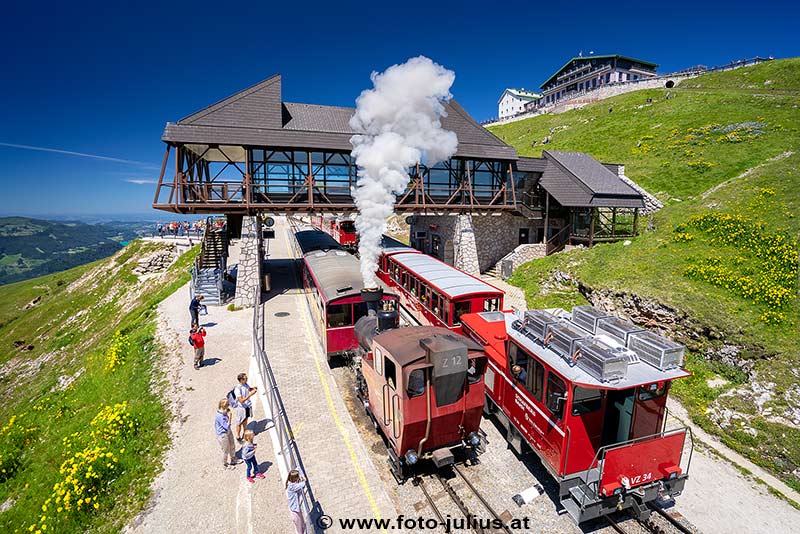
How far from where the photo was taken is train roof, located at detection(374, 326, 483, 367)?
25.4ft

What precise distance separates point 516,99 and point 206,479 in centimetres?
12198

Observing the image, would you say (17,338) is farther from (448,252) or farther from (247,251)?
(448,252)

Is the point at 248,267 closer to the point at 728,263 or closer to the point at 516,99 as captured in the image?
the point at 728,263

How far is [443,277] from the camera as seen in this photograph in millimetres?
15828

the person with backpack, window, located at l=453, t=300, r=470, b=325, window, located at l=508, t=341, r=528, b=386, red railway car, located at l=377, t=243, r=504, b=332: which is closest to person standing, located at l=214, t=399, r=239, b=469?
the person with backpack

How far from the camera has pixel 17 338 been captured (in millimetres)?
32531

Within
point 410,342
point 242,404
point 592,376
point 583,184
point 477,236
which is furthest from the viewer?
point 477,236

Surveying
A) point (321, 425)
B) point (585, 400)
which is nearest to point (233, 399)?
point (321, 425)

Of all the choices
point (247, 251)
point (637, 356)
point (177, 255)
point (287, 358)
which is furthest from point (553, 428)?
point (177, 255)

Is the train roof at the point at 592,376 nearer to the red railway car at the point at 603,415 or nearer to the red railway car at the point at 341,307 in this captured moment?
the red railway car at the point at 603,415

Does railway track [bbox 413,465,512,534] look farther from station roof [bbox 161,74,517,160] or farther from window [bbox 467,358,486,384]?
station roof [bbox 161,74,517,160]

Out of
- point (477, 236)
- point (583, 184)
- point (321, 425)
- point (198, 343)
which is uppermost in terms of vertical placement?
point (583, 184)

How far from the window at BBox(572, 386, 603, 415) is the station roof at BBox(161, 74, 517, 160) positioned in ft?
59.5

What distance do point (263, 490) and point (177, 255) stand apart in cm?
3509
